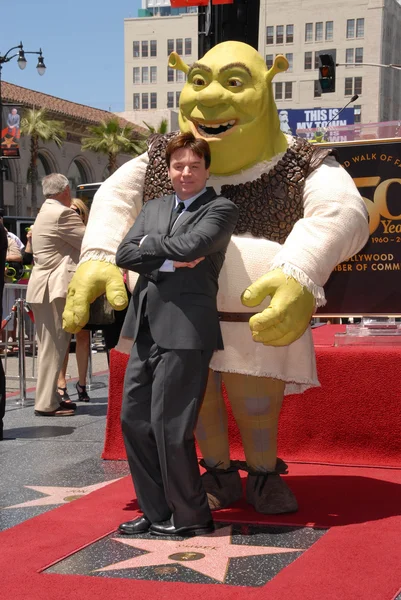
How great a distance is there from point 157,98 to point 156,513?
95.4 metres

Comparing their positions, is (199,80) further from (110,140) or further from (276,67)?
(110,140)

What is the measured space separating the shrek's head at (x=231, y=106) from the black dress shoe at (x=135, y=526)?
1.56 m

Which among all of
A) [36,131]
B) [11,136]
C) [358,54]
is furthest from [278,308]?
[358,54]

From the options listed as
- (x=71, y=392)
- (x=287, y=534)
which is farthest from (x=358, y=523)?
(x=71, y=392)

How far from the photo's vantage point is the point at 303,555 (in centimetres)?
355

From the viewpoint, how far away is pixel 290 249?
3896 millimetres

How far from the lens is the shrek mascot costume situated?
160 inches

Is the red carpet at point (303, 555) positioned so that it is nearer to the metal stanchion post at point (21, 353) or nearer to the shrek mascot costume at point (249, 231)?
the shrek mascot costume at point (249, 231)

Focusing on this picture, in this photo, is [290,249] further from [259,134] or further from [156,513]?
[156,513]

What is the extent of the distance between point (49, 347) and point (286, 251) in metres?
3.77

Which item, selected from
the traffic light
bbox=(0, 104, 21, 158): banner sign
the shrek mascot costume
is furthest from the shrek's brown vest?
bbox=(0, 104, 21, 158): banner sign

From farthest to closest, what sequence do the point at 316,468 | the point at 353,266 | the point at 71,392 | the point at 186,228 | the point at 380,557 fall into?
the point at 71,392 < the point at 353,266 < the point at 316,468 < the point at 186,228 < the point at 380,557

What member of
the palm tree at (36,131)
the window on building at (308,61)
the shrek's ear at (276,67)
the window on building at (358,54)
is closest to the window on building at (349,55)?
the window on building at (358,54)

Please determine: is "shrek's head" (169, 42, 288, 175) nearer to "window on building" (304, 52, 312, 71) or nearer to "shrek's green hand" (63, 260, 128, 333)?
"shrek's green hand" (63, 260, 128, 333)
